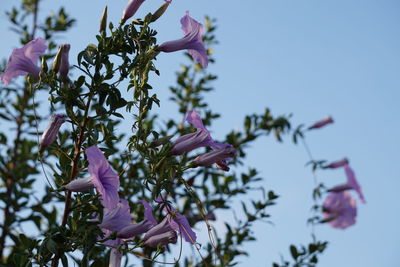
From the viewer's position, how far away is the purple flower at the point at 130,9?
1782 mm

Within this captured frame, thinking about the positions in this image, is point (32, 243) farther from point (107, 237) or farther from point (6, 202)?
point (6, 202)

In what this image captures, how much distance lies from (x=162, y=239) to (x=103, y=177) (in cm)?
→ 29

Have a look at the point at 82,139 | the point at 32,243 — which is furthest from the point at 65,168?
the point at 32,243

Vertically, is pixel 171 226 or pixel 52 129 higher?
pixel 52 129

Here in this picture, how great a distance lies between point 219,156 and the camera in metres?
1.67

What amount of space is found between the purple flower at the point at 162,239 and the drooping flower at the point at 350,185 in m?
2.50

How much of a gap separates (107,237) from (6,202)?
1.79 m

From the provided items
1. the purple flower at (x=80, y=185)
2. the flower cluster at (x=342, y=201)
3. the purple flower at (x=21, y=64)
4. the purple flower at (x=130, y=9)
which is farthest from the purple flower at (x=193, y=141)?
the flower cluster at (x=342, y=201)

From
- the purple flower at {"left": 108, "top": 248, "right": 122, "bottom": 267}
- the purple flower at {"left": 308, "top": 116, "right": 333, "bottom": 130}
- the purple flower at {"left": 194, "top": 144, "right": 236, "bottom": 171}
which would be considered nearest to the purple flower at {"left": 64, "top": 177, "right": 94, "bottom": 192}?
the purple flower at {"left": 108, "top": 248, "right": 122, "bottom": 267}

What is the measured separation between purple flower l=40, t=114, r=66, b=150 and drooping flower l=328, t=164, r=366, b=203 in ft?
8.83

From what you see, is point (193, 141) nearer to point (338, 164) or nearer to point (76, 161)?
point (76, 161)

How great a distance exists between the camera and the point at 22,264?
1.68m

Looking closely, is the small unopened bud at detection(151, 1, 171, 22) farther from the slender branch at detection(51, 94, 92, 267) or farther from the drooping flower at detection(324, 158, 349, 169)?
the drooping flower at detection(324, 158, 349, 169)

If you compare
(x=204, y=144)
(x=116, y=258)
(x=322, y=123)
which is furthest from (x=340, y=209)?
(x=116, y=258)
